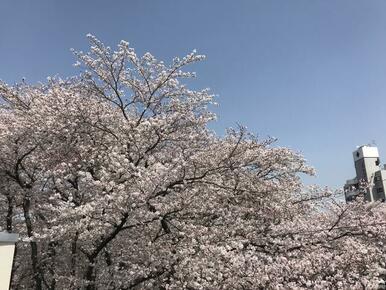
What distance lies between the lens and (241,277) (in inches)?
302

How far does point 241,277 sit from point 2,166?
6579 millimetres

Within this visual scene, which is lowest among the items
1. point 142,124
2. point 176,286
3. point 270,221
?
point 176,286

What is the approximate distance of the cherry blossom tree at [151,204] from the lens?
307 inches

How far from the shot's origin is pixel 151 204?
808cm

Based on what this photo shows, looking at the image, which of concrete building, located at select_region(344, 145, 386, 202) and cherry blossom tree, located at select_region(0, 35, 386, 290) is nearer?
cherry blossom tree, located at select_region(0, 35, 386, 290)

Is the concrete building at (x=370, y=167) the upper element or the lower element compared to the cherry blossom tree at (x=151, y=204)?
upper

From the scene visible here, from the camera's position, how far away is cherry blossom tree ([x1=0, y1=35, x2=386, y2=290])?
7.80 metres

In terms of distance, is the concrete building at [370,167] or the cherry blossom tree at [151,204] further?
the concrete building at [370,167]

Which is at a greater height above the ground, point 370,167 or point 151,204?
point 370,167

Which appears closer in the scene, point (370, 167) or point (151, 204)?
point (151, 204)

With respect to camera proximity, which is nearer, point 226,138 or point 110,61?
point 110,61

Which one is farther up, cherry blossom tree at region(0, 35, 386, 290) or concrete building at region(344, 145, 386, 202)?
concrete building at region(344, 145, 386, 202)

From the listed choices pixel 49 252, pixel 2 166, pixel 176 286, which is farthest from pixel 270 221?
pixel 2 166

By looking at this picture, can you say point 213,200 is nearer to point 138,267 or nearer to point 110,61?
point 138,267
